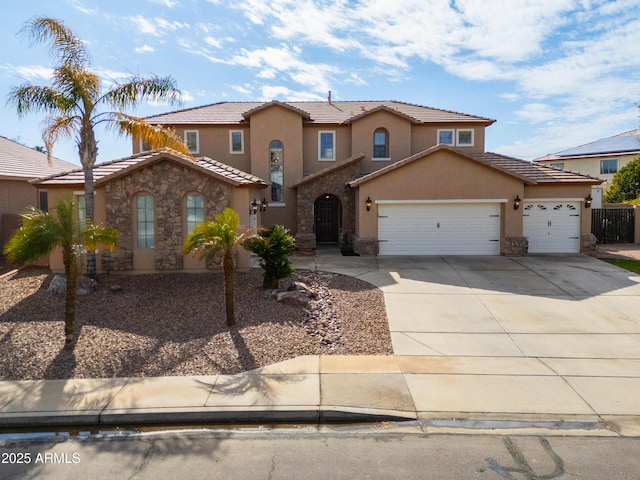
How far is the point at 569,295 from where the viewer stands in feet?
38.5

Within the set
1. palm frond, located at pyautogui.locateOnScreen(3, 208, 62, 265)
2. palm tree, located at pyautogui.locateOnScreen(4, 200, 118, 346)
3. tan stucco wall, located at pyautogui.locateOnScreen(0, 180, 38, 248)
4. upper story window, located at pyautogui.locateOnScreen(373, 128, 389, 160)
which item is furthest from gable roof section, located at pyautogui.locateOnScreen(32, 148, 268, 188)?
upper story window, located at pyautogui.locateOnScreen(373, 128, 389, 160)

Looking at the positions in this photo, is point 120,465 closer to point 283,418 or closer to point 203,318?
point 283,418

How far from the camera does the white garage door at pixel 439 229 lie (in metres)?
17.5

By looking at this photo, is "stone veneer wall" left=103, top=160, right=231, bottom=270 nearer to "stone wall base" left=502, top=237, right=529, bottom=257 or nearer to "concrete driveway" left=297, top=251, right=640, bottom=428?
"concrete driveway" left=297, top=251, right=640, bottom=428

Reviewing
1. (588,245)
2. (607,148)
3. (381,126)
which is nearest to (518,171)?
(588,245)

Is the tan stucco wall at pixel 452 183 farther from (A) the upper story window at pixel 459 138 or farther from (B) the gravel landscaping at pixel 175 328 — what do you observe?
(B) the gravel landscaping at pixel 175 328

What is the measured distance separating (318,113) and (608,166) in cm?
2945

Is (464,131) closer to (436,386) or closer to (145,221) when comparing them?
(145,221)

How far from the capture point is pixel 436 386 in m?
6.76

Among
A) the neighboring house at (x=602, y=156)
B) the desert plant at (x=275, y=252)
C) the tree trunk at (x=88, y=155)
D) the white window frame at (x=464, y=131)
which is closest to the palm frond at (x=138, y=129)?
the tree trunk at (x=88, y=155)

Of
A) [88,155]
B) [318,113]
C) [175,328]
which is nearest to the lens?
[175,328]

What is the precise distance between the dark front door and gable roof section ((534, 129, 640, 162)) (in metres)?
29.7

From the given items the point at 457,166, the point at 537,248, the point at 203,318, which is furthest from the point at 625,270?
the point at 203,318

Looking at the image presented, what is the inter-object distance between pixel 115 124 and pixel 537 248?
15.7m
